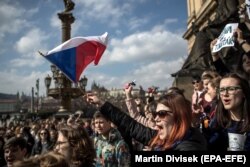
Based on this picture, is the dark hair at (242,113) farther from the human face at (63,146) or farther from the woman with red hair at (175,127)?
the human face at (63,146)

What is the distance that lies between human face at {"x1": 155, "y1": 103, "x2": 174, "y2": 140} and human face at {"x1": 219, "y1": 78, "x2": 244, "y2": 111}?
1.84 feet

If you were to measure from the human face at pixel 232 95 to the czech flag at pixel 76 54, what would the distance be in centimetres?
356

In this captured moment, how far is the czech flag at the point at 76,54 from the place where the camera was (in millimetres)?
6062

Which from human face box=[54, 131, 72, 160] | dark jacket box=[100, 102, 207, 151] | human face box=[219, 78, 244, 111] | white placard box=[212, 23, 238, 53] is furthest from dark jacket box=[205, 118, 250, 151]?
white placard box=[212, 23, 238, 53]

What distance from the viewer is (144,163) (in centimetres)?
227

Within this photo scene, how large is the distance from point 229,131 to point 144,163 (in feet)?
2.83

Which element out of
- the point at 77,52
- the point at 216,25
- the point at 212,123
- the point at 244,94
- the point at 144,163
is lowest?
the point at 144,163

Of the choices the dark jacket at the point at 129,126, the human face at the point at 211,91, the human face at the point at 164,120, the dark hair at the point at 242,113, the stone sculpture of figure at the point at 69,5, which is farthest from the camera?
the stone sculpture of figure at the point at 69,5

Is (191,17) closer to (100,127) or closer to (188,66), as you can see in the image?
(188,66)

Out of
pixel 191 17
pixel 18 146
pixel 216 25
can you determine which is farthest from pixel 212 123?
pixel 191 17

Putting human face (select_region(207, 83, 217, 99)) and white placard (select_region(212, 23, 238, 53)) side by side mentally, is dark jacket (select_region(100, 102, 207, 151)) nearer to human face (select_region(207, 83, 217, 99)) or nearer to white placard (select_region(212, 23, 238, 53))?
human face (select_region(207, 83, 217, 99))

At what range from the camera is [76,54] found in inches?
246

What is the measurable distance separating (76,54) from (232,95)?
153 inches

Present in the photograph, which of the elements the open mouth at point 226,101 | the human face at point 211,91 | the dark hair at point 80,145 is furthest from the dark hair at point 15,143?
the open mouth at point 226,101
